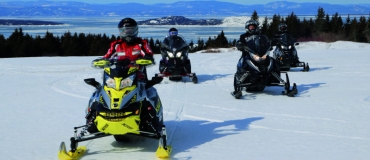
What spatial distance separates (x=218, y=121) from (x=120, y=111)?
284 centimetres

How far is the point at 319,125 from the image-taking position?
7.51m

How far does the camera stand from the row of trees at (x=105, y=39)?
208 feet

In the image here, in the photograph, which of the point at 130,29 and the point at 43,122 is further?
the point at 43,122

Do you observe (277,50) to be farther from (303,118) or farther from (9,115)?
(9,115)

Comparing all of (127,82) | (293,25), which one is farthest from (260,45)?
(293,25)

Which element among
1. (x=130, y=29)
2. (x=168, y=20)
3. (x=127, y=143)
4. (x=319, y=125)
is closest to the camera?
(x=127, y=143)

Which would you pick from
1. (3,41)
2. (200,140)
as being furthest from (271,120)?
(3,41)

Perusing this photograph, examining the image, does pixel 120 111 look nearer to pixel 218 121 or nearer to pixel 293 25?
pixel 218 121

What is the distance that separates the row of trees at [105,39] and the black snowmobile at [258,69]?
50.2 m

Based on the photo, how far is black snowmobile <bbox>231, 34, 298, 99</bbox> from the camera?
10.6m

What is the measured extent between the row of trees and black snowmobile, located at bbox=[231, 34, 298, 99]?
50.2 meters

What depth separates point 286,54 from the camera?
17078 millimetres

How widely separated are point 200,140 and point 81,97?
523 centimetres

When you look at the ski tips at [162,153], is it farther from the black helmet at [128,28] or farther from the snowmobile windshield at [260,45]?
the snowmobile windshield at [260,45]
